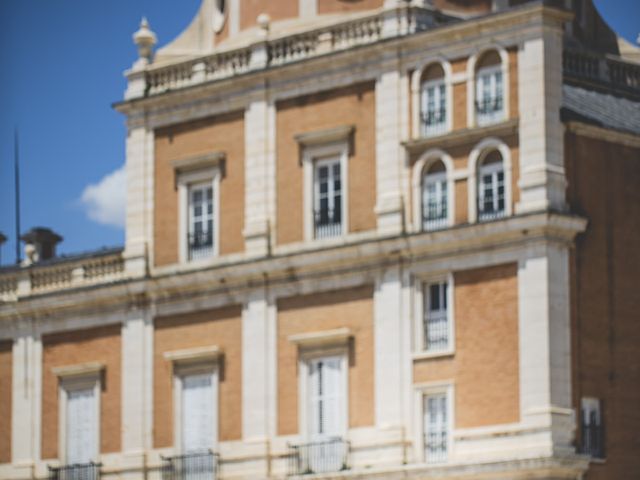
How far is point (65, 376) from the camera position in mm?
54531

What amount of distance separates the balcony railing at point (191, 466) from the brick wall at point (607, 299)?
353 inches

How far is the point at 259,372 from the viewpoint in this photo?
166 feet

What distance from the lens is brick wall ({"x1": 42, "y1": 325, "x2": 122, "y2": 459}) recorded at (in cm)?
5350

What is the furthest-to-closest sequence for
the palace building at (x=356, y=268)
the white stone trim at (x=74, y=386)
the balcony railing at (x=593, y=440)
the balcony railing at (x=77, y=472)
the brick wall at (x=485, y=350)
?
1. the white stone trim at (x=74, y=386)
2. the balcony railing at (x=77, y=472)
3. the palace building at (x=356, y=268)
4. the brick wall at (x=485, y=350)
5. the balcony railing at (x=593, y=440)

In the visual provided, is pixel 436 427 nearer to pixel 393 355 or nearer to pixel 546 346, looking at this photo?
pixel 393 355

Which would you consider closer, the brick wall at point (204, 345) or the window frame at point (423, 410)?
the window frame at point (423, 410)

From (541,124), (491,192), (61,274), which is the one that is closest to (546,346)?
(491,192)

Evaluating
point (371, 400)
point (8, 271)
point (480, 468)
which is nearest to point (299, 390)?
point (371, 400)

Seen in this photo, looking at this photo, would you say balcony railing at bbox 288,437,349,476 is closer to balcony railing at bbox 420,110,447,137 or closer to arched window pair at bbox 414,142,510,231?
arched window pair at bbox 414,142,510,231

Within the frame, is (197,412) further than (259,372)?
Yes

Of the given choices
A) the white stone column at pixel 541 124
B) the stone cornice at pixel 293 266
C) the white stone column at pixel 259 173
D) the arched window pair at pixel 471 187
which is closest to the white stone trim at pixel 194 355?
the stone cornice at pixel 293 266

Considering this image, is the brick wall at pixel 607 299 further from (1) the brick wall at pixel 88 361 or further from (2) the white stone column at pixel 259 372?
(1) the brick wall at pixel 88 361

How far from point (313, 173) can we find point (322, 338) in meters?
3.70

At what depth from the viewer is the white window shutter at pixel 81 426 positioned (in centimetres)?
5384
